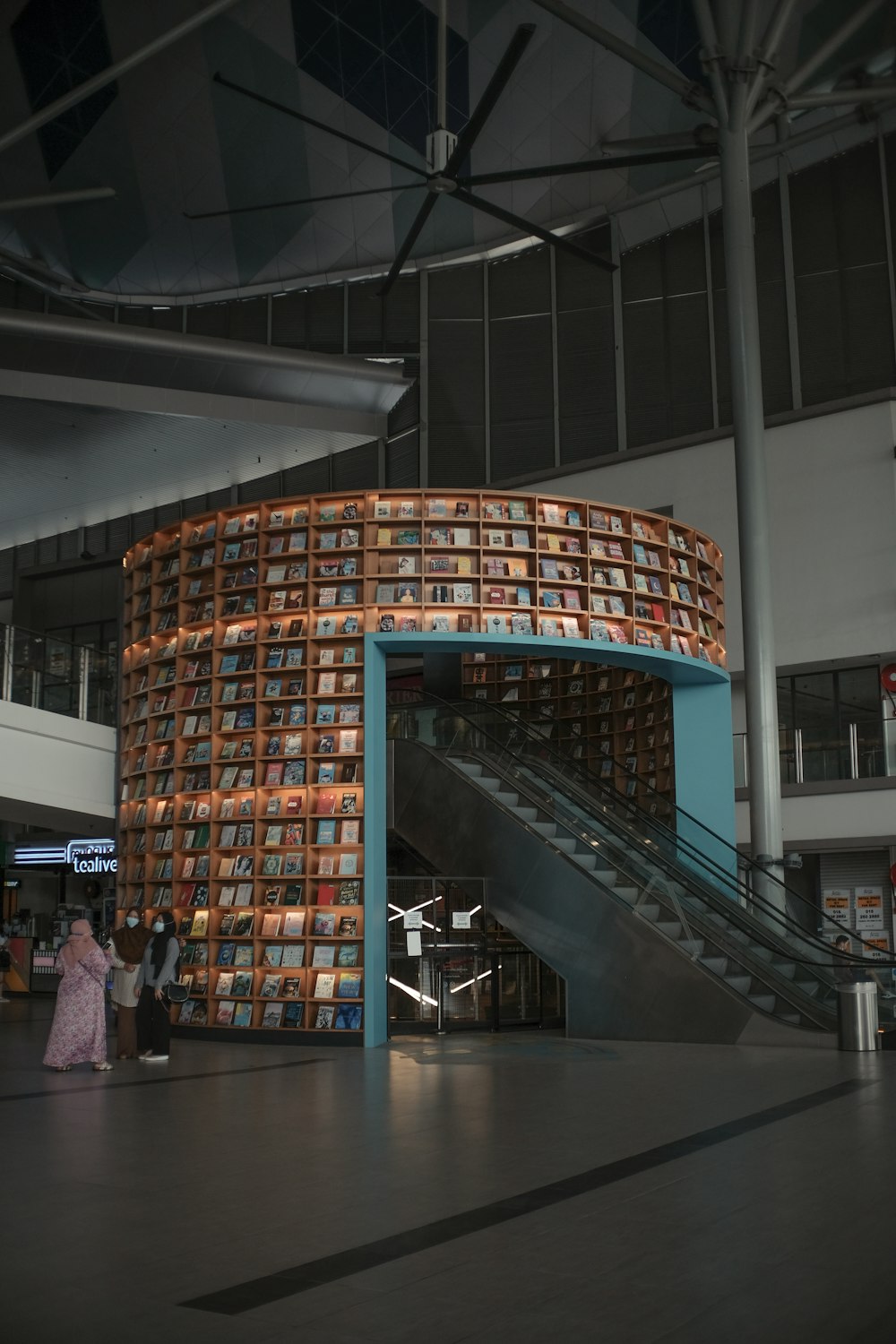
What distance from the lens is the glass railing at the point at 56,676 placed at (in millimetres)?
16781

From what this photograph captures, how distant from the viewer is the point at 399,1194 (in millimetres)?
5949

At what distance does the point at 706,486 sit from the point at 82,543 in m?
14.8

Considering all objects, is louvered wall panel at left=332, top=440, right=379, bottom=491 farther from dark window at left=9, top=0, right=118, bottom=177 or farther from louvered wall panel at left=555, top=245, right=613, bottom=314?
dark window at left=9, top=0, right=118, bottom=177

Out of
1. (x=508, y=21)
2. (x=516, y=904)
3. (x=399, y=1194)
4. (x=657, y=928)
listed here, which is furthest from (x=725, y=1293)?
(x=508, y=21)

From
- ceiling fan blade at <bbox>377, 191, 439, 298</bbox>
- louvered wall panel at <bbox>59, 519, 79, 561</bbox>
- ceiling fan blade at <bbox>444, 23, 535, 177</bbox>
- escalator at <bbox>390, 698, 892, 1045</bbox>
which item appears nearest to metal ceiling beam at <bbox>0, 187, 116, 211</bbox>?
ceiling fan blade at <bbox>377, 191, 439, 298</bbox>

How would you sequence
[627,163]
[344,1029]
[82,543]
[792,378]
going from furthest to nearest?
1. [82,543]
2. [792,378]
3. [627,163]
4. [344,1029]

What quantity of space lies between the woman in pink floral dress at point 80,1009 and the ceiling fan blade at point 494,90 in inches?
424

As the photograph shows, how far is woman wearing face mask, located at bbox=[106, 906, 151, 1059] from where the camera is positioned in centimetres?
1277

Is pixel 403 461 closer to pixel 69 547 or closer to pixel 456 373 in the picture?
pixel 456 373

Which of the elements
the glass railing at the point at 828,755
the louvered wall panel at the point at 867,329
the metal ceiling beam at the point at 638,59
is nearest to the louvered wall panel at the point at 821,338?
the louvered wall panel at the point at 867,329

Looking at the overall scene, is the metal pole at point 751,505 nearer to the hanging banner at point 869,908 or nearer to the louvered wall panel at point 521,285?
the hanging banner at point 869,908

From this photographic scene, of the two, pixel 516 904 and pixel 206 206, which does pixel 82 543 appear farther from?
pixel 516 904

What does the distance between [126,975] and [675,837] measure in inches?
260

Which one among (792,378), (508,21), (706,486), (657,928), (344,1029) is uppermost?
(508,21)
